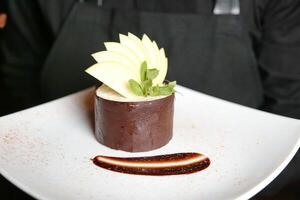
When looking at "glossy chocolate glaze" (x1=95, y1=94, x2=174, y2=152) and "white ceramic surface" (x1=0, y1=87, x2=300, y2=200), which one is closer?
"white ceramic surface" (x1=0, y1=87, x2=300, y2=200)

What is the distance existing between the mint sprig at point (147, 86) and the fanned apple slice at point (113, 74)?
18 mm

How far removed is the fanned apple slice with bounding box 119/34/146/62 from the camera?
103 cm

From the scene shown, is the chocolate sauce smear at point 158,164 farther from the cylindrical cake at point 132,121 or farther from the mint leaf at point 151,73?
the mint leaf at point 151,73

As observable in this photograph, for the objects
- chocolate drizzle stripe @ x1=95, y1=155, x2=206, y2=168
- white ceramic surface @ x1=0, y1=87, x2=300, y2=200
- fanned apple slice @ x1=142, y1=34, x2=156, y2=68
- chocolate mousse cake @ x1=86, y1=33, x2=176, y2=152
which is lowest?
chocolate drizzle stripe @ x1=95, y1=155, x2=206, y2=168

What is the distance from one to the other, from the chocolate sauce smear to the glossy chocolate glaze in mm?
40

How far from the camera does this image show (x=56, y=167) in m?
0.96

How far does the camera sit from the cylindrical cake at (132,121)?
40.2 inches

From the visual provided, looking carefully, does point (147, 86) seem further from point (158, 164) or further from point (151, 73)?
point (158, 164)

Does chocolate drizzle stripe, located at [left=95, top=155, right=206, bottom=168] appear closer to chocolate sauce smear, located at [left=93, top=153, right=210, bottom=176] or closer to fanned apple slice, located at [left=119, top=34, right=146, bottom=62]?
chocolate sauce smear, located at [left=93, top=153, right=210, bottom=176]

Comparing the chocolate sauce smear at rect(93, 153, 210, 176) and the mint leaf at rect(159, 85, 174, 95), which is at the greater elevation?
the mint leaf at rect(159, 85, 174, 95)

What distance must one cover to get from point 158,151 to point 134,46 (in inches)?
9.4

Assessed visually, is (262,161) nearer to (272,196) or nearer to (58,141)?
(272,196)

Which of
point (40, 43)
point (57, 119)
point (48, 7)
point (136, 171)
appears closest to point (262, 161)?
point (136, 171)

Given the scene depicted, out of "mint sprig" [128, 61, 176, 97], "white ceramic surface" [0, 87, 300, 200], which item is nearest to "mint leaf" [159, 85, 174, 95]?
"mint sprig" [128, 61, 176, 97]
